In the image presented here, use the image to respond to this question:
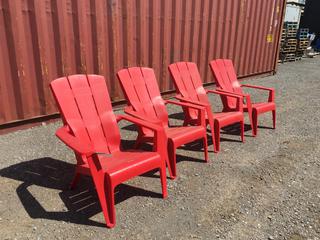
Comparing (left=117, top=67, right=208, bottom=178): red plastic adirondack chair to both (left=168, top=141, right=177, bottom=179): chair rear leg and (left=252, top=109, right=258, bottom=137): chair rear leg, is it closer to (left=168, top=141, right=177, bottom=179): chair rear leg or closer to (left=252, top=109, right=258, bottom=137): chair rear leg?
(left=168, top=141, right=177, bottom=179): chair rear leg

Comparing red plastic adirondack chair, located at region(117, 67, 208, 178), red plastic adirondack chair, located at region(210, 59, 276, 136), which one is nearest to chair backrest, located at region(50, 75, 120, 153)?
red plastic adirondack chair, located at region(117, 67, 208, 178)

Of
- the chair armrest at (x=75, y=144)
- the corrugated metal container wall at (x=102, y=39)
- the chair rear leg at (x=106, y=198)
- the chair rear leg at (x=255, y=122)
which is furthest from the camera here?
the chair rear leg at (x=255, y=122)

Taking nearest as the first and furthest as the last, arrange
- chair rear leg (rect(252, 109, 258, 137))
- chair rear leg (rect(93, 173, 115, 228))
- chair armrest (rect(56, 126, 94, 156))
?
chair armrest (rect(56, 126, 94, 156)), chair rear leg (rect(93, 173, 115, 228)), chair rear leg (rect(252, 109, 258, 137))

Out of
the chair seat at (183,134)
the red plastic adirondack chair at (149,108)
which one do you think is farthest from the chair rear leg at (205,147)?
the chair seat at (183,134)

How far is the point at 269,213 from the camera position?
254 cm

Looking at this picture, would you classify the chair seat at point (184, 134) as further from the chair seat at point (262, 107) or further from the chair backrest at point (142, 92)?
the chair seat at point (262, 107)

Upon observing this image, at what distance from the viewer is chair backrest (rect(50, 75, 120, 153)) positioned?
8.64ft

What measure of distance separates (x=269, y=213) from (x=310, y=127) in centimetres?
260

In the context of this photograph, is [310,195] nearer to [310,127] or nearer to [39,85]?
[310,127]

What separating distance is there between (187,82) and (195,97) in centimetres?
23

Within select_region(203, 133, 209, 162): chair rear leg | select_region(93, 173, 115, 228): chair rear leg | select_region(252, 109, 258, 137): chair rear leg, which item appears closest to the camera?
select_region(93, 173, 115, 228): chair rear leg

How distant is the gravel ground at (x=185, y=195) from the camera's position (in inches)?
90.7

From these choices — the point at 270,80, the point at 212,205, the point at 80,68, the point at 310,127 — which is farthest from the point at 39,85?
the point at 270,80

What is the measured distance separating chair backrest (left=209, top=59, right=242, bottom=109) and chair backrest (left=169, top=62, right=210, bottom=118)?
15.8 inches
